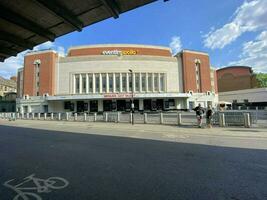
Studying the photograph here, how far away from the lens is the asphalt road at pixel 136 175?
385cm

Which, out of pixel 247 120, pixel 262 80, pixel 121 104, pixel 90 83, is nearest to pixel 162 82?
pixel 121 104

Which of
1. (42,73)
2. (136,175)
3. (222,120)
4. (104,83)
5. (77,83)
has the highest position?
(42,73)

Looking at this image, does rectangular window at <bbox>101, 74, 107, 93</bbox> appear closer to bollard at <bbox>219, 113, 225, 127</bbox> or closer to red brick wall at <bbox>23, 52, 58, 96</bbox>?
red brick wall at <bbox>23, 52, 58, 96</bbox>

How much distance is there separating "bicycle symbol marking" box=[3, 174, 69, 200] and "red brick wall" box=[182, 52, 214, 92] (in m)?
53.4

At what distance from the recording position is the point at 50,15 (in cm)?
479

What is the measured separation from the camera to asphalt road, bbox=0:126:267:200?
3.85 meters

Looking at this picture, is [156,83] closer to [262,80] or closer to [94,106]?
[94,106]

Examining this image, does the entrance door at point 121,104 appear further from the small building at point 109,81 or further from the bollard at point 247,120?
the bollard at point 247,120

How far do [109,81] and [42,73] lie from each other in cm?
1873

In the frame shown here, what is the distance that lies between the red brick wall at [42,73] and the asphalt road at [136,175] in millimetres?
49281

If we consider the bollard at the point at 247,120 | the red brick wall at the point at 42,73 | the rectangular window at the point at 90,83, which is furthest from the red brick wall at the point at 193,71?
the bollard at the point at 247,120

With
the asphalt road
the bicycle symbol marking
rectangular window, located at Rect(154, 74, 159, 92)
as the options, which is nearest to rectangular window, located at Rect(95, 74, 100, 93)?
rectangular window, located at Rect(154, 74, 159, 92)

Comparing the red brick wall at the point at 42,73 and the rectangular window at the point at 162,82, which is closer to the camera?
the red brick wall at the point at 42,73

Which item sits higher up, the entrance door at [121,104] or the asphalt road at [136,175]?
the entrance door at [121,104]
